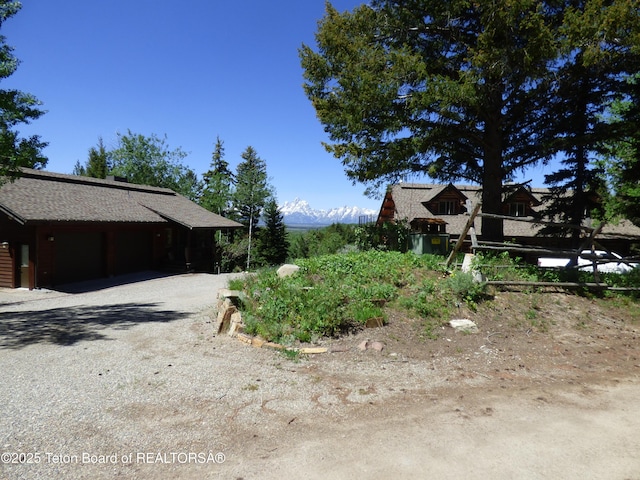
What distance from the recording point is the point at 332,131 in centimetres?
1335

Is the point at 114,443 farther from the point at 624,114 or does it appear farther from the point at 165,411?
the point at 624,114

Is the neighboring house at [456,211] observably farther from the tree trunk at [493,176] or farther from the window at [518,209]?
the tree trunk at [493,176]

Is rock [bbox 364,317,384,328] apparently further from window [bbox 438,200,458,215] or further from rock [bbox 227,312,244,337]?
window [bbox 438,200,458,215]

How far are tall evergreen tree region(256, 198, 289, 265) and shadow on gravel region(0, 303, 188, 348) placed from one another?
23.9 meters

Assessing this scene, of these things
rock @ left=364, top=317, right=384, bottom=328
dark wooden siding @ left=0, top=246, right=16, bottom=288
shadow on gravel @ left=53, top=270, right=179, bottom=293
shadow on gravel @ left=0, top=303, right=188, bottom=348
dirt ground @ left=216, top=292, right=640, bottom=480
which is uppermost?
dark wooden siding @ left=0, top=246, right=16, bottom=288

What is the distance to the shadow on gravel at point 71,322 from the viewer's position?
727 cm

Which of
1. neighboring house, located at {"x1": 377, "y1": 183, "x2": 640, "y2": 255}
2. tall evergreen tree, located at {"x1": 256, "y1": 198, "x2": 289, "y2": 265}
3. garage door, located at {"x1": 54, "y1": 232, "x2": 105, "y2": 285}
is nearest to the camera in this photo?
garage door, located at {"x1": 54, "y1": 232, "x2": 105, "y2": 285}

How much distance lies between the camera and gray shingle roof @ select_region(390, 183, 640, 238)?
27.9 m

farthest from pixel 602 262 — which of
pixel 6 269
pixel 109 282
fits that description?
pixel 6 269

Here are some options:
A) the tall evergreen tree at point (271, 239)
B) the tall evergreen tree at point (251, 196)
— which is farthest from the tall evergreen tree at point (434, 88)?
the tall evergreen tree at point (251, 196)

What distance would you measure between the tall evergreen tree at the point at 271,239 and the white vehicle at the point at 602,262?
77.2 feet

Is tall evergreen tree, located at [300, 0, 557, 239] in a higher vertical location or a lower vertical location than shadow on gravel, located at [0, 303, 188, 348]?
higher

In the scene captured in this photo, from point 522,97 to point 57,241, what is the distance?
63.2 ft

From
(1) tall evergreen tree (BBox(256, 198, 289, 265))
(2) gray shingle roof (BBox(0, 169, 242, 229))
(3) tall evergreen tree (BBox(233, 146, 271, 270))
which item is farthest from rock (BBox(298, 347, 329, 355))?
(3) tall evergreen tree (BBox(233, 146, 271, 270))
